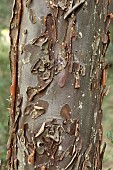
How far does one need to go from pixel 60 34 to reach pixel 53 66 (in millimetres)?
113

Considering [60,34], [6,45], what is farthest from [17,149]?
[6,45]

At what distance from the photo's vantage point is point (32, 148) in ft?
5.11

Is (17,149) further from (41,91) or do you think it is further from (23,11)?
(23,11)

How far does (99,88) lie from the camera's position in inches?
63.1

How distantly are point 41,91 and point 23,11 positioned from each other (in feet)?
0.95

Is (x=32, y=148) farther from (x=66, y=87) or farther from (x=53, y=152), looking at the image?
(x=66, y=87)

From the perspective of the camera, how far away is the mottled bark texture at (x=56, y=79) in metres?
1.51

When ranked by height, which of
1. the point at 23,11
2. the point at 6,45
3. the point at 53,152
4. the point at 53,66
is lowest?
the point at 53,152

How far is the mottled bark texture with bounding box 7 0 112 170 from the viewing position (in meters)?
1.51

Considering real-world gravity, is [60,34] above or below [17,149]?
above

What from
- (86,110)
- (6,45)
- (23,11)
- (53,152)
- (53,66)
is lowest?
(53,152)

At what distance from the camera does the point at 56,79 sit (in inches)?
60.2

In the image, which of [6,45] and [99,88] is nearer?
[99,88]

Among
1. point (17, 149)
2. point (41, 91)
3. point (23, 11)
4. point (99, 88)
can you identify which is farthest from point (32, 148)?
point (23, 11)
